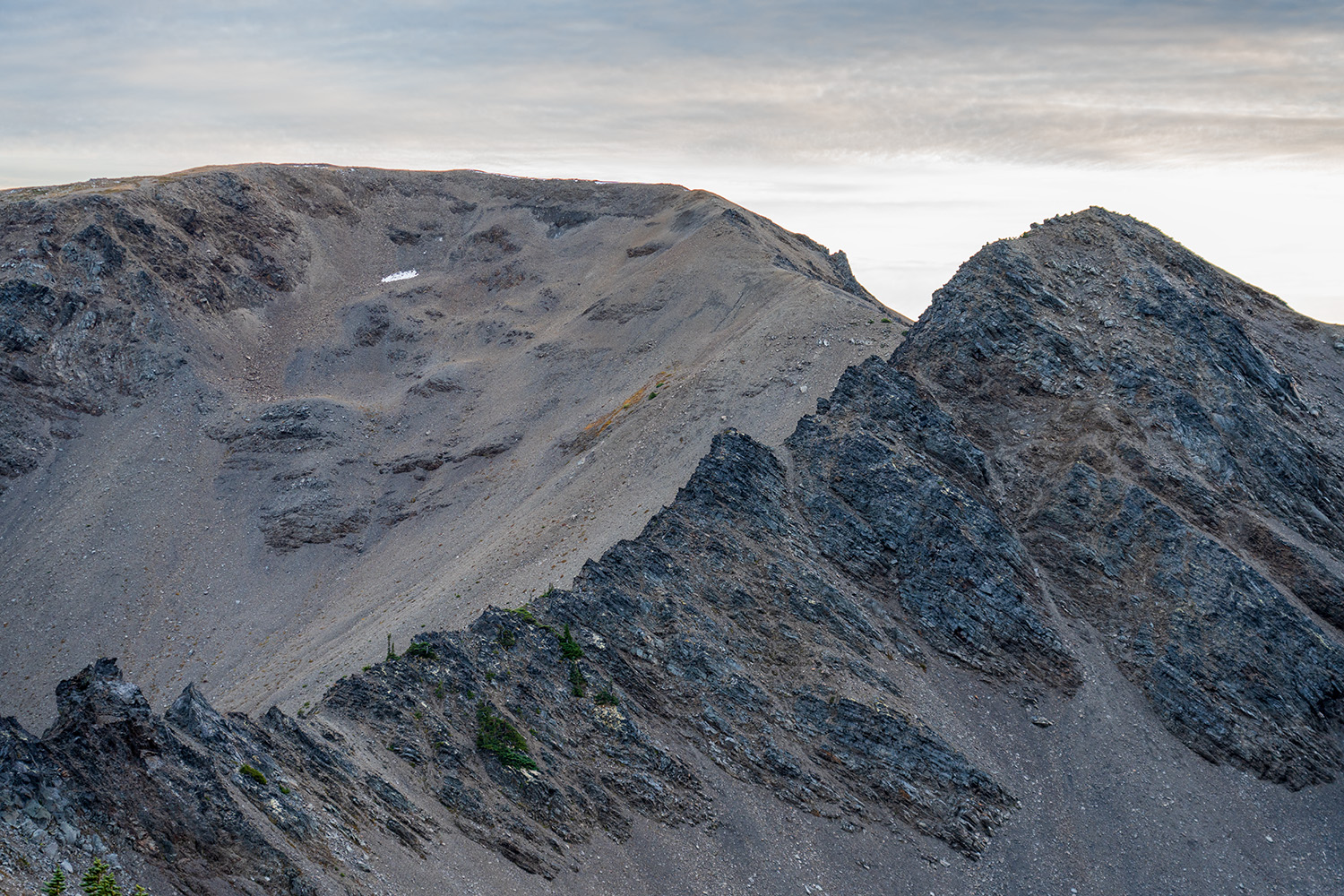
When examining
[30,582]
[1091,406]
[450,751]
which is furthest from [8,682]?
[1091,406]

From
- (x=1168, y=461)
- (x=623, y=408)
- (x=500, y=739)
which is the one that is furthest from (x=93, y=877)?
(x=1168, y=461)

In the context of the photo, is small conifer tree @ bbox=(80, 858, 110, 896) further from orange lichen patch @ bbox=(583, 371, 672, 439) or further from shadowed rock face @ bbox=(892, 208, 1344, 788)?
orange lichen patch @ bbox=(583, 371, 672, 439)

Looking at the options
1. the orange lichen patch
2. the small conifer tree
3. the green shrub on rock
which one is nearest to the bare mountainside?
the orange lichen patch

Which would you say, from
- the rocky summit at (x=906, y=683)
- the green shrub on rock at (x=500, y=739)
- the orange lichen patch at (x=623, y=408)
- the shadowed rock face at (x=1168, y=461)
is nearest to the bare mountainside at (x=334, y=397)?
the orange lichen patch at (x=623, y=408)

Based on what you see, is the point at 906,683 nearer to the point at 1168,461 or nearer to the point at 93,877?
the point at 1168,461

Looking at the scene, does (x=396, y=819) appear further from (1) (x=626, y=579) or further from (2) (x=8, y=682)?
(2) (x=8, y=682)

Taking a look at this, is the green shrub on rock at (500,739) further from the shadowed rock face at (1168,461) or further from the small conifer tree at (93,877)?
the shadowed rock face at (1168,461)
